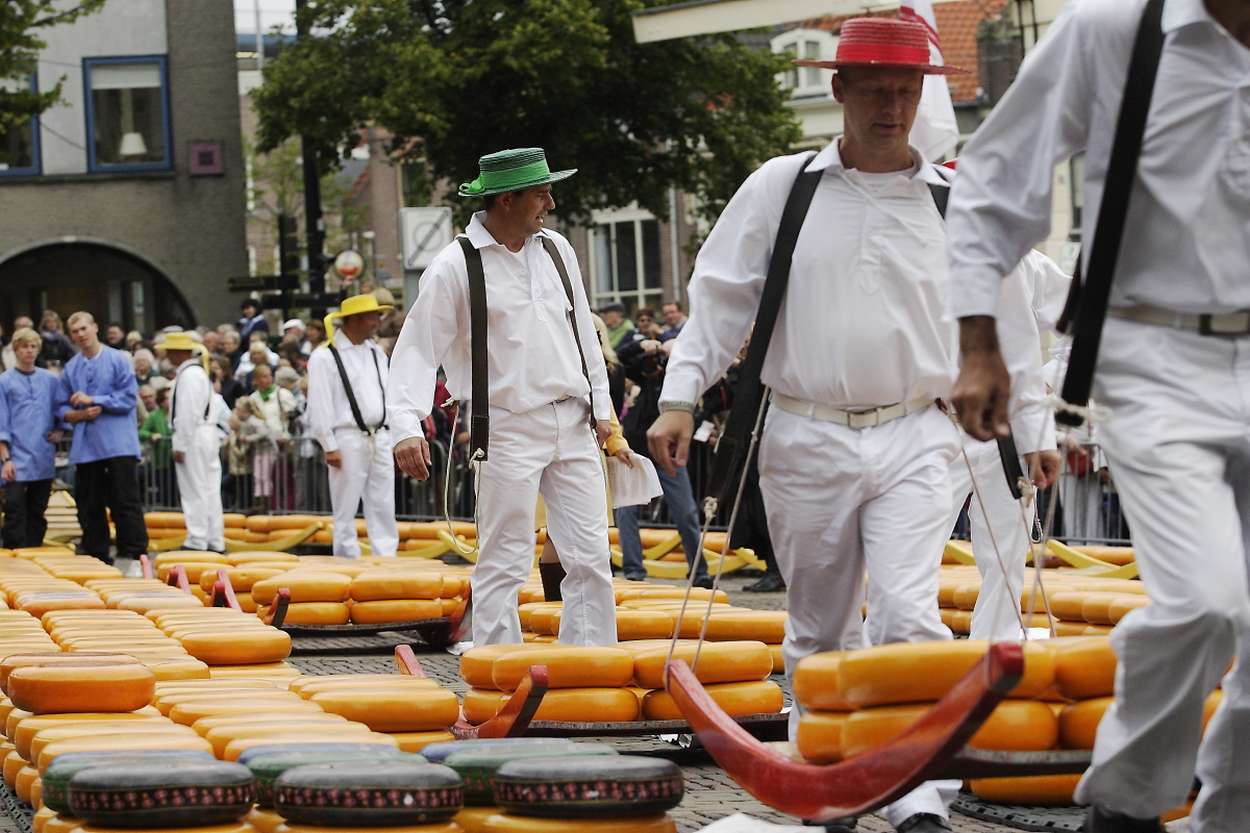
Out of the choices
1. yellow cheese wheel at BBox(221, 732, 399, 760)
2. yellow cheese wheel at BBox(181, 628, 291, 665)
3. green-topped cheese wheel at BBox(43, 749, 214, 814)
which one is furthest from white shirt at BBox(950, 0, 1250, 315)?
yellow cheese wheel at BBox(181, 628, 291, 665)

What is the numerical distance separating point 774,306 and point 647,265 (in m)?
54.4

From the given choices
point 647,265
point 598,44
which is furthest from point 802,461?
point 647,265

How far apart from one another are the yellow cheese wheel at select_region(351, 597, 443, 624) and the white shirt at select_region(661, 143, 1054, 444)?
22.7 feet

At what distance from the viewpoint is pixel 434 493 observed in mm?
21156

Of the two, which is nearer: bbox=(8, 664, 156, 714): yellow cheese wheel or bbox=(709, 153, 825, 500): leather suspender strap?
bbox=(709, 153, 825, 500): leather suspender strap

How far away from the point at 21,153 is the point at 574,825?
4022 centimetres

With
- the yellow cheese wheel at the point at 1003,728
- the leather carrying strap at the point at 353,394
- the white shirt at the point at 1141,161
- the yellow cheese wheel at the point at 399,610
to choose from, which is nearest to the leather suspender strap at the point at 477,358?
the yellow cheese wheel at the point at 399,610

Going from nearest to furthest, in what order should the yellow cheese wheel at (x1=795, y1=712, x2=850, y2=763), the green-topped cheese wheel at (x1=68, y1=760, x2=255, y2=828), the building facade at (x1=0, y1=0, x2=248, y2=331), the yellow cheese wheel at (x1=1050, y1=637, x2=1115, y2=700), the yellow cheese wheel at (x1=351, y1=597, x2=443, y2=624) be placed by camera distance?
the yellow cheese wheel at (x1=795, y1=712, x2=850, y2=763) → the yellow cheese wheel at (x1=1050, y1=637, x2=1115, y2=700) → the green-topped cheese wheel at (x1=68, y1=760, x2=255, y2=828) → the yellow cheese wheel at (x1=351, y1=597, x2=443, y2=624) → the building facade at (x1=0, y1=0, x2=248, y2=331)

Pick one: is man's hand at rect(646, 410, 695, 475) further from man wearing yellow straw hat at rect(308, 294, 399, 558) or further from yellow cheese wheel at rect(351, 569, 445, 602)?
man wearing yellow straw hat at rect(308, 294, 399, 558)

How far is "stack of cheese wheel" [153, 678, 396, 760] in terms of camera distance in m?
6.81

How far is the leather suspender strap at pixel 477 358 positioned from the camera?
31.8ft

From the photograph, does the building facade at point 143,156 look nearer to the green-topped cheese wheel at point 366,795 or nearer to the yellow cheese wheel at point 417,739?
the yellow cheese wheel at point 417,739

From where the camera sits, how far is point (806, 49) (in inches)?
2194

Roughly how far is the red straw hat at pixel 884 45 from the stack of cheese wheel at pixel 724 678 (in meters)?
2.54
